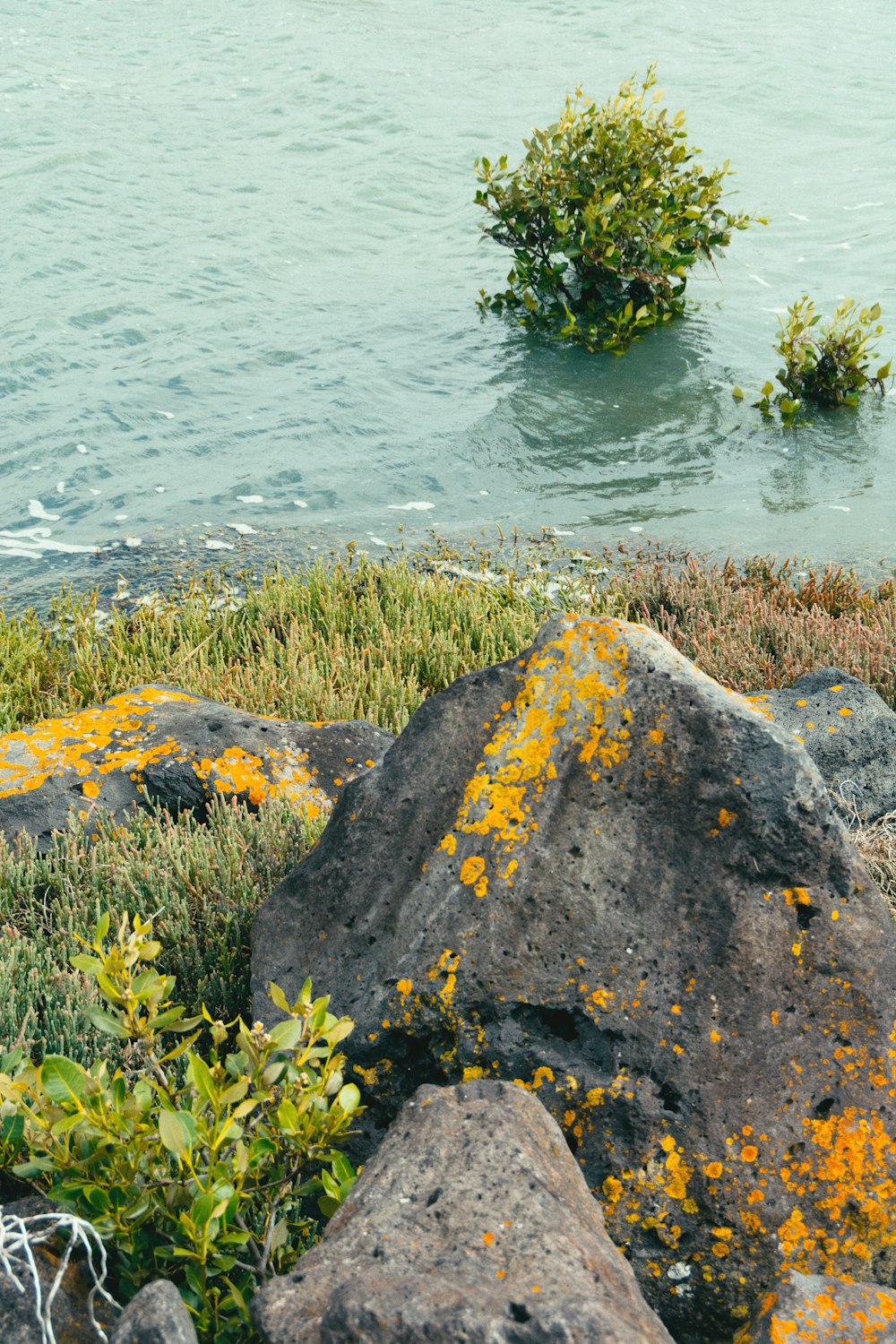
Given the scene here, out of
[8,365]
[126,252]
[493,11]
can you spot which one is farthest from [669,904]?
[493,11]

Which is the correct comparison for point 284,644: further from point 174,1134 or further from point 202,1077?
point 174,1134

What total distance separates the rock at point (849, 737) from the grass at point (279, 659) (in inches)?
7.3

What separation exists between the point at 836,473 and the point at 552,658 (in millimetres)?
8770

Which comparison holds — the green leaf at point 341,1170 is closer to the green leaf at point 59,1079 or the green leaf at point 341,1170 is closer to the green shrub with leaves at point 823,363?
the green leaf at point 59,1079

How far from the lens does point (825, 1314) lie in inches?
85.5

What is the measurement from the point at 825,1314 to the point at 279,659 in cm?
545

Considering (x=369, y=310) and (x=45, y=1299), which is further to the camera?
(x=369, y=310)

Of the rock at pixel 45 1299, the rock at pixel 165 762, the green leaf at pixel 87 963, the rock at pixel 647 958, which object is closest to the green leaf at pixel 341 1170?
the rock at pixel 647 958

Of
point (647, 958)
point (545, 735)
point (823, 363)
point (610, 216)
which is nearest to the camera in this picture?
point (647, 958)

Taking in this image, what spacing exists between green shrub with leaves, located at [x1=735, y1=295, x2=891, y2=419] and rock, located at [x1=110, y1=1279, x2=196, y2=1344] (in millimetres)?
11587

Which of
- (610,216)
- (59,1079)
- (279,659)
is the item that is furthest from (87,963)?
(610,216)

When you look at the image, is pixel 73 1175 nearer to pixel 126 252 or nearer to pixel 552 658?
pixel 552 658

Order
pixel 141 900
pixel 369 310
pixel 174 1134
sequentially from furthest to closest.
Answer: pixel 369 310 → pixel 141 900 → pixel 174 1134

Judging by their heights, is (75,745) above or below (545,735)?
below
